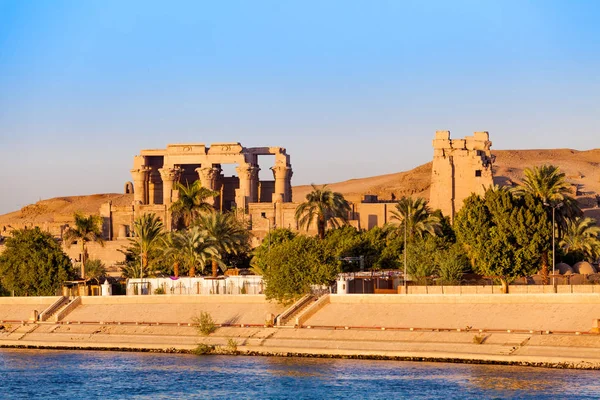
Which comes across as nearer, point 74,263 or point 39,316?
point 39,316

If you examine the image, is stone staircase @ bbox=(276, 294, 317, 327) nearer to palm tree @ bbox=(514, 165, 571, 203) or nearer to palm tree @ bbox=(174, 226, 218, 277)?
palm tree @ bbox=(174, 226, 218, 277)

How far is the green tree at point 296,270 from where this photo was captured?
77.0 meters

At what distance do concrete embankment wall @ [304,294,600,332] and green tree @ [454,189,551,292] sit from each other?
6.79 m

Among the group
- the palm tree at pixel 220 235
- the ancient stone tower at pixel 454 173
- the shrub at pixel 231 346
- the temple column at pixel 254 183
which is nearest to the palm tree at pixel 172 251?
the palm tree at pixel 220 235

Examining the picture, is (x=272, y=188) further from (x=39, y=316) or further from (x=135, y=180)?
(x=39, y=316)

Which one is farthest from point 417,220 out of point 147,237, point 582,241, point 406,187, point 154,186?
point 406,187

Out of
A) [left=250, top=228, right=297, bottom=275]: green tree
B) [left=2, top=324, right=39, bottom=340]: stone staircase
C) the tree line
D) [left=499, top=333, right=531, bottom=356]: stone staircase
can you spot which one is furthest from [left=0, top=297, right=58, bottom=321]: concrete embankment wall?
[left=499, top=333, right=531, bottom=356]: stone staircase

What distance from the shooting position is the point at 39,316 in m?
83.1

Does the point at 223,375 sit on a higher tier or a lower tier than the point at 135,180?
lower

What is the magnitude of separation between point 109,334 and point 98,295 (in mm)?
12652

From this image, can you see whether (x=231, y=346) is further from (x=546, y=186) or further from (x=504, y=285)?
(x=546, y=186)

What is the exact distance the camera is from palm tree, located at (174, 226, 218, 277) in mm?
88062

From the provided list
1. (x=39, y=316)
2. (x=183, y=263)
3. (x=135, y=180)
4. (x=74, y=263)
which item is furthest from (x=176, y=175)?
(x=39, y=316)

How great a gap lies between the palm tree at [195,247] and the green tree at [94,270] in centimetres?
774
